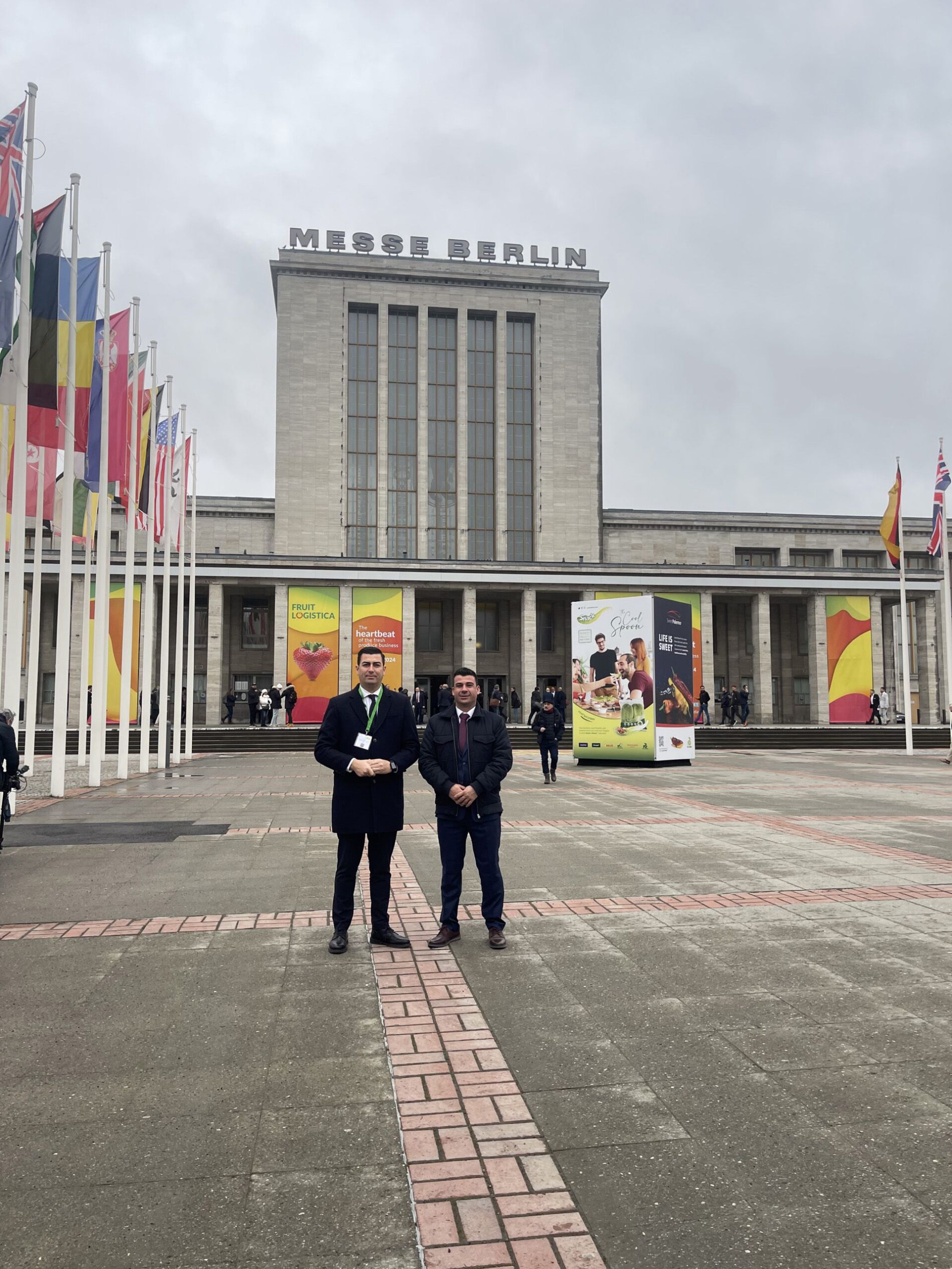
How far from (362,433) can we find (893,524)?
118ft

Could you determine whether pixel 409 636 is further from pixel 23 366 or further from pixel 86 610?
pixel 23 366

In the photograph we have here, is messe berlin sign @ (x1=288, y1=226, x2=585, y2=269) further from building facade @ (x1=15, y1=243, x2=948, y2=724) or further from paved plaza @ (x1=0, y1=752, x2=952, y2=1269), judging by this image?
paved plaza @ (x1=0, y1=752, x2=952, y2=1269)

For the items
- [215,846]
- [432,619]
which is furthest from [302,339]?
[215,846]

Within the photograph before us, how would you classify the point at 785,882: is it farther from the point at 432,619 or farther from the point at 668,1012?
the point at 432,619

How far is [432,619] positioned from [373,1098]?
50.9 meters

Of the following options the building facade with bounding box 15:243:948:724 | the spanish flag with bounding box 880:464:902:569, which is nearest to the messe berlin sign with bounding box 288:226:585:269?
the building facade with bounding box 15:243:948:724

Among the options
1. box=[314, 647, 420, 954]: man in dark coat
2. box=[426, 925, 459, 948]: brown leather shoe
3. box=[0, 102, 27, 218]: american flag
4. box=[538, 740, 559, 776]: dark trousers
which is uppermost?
box=[0, 102, 27, 218]: american flag

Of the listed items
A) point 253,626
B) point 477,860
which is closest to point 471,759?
point 477,860

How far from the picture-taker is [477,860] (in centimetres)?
616

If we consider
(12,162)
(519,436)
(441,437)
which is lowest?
(12,162)

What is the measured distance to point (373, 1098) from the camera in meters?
3.67

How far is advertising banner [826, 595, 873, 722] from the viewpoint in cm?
4906

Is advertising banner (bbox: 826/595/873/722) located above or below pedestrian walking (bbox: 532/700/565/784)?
above

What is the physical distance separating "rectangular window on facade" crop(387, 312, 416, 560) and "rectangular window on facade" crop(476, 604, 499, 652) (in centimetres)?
644
